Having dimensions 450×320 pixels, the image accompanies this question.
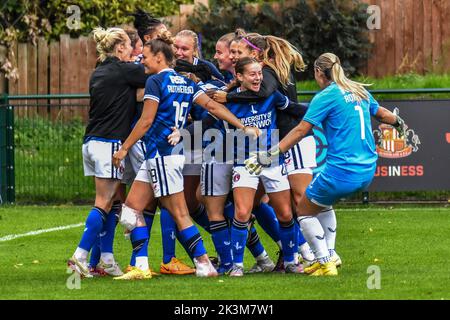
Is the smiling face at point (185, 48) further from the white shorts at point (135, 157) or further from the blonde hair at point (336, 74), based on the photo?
the blonde hair at point (336, 74)

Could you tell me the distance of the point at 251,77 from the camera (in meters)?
10.4

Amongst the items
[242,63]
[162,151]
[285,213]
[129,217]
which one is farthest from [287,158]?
[129,217]

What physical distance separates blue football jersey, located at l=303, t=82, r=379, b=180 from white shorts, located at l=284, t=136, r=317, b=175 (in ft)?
3.02

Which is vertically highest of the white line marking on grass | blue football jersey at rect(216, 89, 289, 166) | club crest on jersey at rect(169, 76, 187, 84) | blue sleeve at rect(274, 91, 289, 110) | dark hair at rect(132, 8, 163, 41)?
dark hair at rect(132, 8, 163, 41)

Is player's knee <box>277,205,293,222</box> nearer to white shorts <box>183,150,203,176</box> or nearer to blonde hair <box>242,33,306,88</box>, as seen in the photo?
white shorts <box>183,150,203,176</box>

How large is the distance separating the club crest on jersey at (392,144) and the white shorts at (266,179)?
7336 mm

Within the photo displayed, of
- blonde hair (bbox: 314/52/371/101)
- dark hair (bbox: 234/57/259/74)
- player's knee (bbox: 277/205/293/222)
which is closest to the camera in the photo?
blonde hair (bbox: 314/52/371/101)

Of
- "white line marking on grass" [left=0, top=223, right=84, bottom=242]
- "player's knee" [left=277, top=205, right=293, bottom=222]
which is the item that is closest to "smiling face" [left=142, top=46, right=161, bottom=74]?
"player's knee" [left=277, top=205, right=293, bottom=222]

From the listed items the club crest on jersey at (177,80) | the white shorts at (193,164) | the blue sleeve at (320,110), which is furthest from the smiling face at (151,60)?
the blue sleeve at (320,110)

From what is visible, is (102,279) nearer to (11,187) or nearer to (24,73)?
(11,187)

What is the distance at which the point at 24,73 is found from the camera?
78.6 ft

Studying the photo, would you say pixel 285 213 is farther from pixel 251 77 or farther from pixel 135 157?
pixel 135 157

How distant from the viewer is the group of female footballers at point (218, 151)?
10.1 metres

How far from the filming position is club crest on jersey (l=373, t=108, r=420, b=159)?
17844 mm
